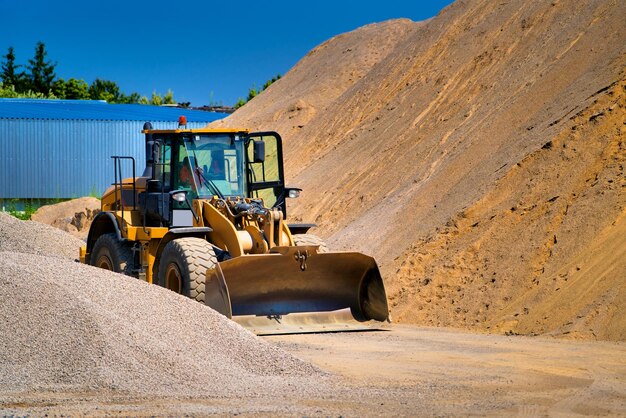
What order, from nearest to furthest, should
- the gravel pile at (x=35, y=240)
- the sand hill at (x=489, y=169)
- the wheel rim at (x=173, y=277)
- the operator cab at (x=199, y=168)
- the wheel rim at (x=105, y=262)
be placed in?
1. the wheel rim at (x=173, y=277)
2. the operator cab at (x=199, y=168)
3. the sand hill at (x=489, y=169)
4. the wheel rim at (x=105, y=262)
5. the gravel pile at (x=35, y=240)

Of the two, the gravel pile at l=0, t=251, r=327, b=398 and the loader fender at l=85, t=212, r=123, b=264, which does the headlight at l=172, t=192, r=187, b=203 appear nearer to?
the loader fender at l=85, t=212, r=123, b=264

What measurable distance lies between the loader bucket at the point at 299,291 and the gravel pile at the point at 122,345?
179 cm

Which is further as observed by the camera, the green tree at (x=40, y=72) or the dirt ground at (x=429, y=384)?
the green tree at (x=40, y=72)

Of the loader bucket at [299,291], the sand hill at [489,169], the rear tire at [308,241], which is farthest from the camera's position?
the sand hill at [489,169]

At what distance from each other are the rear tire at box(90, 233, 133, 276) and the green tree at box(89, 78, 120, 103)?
53.1 metres

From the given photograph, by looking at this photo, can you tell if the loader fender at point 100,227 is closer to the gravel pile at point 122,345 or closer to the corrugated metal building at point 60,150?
the gravel pile at point 122,345

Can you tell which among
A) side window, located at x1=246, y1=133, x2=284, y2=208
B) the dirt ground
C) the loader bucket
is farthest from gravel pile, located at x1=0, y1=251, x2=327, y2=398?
side window, located at x1=246, y1=133, x2=284, y2=208

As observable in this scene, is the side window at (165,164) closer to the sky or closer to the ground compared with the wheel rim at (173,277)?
closer to the sky

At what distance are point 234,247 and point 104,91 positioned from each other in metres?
58.7

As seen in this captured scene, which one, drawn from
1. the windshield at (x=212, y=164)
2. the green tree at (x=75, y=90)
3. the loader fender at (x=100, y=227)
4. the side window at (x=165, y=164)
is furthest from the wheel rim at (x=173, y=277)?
the green tree at (x=75, y=90)

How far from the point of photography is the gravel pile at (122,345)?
9.67 metres

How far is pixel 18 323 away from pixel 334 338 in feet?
14.6

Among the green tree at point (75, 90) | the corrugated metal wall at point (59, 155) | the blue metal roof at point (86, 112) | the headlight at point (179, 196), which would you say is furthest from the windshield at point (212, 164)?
the green tree at point (75, 90)

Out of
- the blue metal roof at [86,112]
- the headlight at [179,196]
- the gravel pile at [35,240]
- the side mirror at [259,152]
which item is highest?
the blue metal roof at [86,112]
